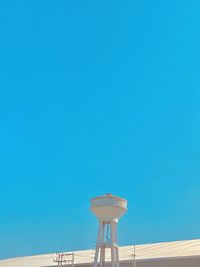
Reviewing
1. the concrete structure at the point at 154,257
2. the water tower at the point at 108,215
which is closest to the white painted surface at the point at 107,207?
the water tower at the point at 108,215

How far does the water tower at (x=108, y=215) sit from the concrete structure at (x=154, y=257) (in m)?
6.42

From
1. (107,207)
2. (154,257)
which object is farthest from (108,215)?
(154,257)

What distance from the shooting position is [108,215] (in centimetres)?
3834

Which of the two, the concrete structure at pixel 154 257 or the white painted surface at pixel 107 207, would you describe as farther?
the concrete structure at pixel 154 257

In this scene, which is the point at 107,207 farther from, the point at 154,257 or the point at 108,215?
the point at 154,257

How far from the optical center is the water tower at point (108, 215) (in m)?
38.1

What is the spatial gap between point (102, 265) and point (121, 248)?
664 inches

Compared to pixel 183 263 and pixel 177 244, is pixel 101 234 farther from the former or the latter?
pixel 177 244

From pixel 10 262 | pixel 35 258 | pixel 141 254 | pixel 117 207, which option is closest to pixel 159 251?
pixel 141 254

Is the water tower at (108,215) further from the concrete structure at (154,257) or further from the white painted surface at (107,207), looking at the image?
the concrete structure at (154,257)

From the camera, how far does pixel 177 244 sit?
175 feet

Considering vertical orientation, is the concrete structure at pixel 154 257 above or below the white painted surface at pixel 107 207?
below

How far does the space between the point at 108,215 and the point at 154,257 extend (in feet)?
35.3

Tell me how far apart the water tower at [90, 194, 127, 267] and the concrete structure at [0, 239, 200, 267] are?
6424 mm
